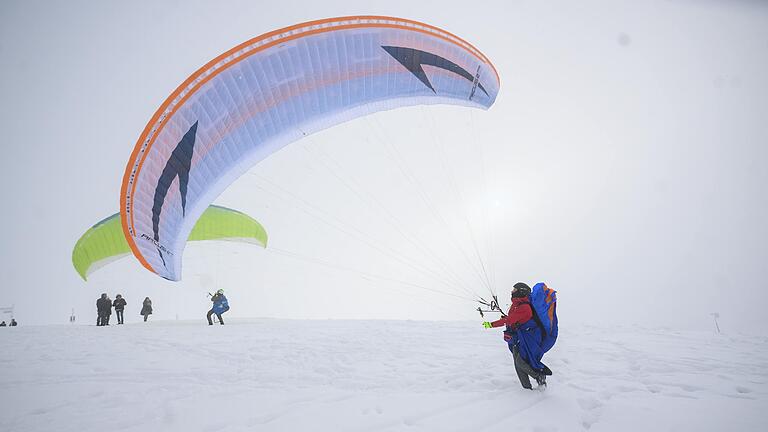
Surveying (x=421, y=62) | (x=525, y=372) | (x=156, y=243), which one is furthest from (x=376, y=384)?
(x=421, y=62)

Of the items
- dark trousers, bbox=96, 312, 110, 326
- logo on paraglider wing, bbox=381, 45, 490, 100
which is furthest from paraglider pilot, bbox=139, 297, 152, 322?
logo on paraglider wing, bbox=381, 45, 490, 100

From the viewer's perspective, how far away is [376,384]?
4336mm

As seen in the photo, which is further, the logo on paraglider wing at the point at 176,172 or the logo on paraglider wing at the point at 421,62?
the logo on paraglider wing at the point at 421,62

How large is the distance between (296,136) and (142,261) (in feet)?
12.7

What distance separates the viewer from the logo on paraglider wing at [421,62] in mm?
7648

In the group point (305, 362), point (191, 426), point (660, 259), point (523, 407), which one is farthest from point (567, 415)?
point (660, 259)

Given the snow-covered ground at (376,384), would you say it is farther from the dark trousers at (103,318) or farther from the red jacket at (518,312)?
the dark trousers at (103,318)

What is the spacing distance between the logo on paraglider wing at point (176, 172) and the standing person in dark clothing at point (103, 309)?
24.4ft

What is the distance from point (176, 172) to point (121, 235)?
28.9ft

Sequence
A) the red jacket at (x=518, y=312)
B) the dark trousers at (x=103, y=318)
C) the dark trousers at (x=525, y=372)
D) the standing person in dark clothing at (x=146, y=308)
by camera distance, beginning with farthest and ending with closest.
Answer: the standing person in dark clothing at (x=146, y=308)
the dark trousers at (x=103, y=318)
the red jacket at (x=518, y=312)
the dark trousers at (x=525, y=372)

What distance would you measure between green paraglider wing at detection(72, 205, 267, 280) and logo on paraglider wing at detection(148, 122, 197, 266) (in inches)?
234

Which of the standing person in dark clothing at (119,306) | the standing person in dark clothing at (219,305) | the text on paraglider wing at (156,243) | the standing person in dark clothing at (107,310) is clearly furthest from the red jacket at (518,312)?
the standing person in dark clothing at (119,306)

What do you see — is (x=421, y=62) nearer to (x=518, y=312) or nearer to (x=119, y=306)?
(x=518, y=312)

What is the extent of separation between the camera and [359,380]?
179 inches
